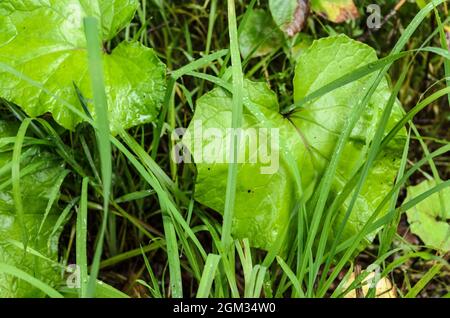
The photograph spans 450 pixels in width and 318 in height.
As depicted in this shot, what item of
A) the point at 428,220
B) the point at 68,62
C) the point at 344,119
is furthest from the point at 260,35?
the point at 428,220

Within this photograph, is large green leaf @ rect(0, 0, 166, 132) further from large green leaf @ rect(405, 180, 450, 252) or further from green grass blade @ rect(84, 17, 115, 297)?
large green leaf @ rect(405, 180, 450, 252)

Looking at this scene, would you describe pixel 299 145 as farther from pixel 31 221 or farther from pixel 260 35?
pixel 31 221

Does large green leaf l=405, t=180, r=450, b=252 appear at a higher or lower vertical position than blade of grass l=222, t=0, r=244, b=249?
lower

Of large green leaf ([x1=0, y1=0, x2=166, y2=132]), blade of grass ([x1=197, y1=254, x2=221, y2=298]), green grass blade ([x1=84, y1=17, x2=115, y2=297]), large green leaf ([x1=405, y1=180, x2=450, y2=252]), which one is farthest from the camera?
large green leaf ([x1=405, y1=180, x2=450, y2=252])

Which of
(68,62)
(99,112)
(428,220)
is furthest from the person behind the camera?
(428,220)

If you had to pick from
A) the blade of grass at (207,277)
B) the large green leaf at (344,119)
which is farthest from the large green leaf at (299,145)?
the blade of grass at (207,277)

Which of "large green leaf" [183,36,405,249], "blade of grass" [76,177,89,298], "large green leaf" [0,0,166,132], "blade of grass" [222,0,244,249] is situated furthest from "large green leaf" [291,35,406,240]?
"blade of grass" [76,177,89,298]

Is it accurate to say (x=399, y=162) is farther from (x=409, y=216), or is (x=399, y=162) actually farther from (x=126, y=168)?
(x=126, y=168)
